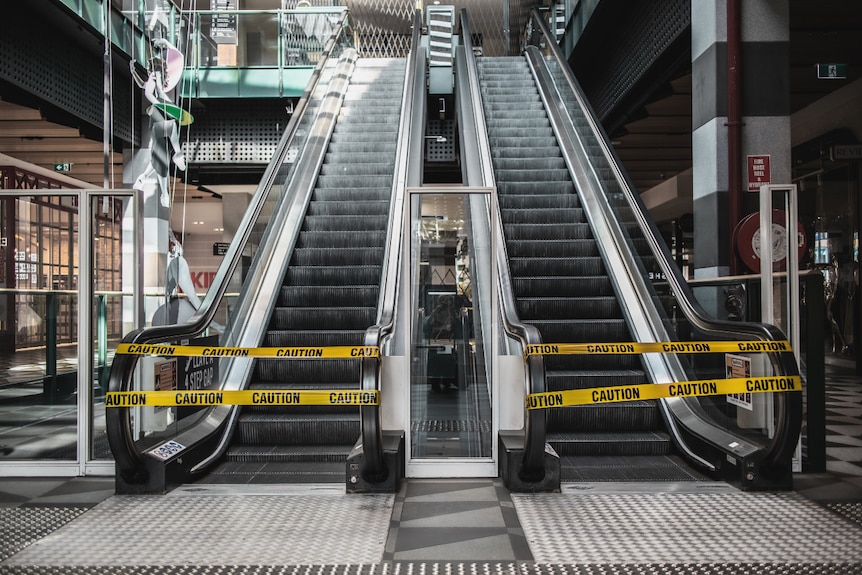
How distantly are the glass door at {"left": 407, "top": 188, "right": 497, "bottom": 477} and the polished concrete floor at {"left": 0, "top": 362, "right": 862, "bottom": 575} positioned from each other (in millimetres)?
403

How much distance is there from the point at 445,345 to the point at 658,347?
4.34ft

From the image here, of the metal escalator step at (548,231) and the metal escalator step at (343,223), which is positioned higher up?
the metal escalator step at (343,223)

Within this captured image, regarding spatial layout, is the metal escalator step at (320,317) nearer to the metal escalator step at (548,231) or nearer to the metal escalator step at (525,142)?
the metal escalator step at (548,231)

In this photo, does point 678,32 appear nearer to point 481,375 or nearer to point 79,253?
point 481,375

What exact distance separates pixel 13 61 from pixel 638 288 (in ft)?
22.7

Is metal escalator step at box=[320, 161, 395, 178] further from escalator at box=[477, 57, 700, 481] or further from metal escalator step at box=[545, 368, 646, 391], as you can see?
metal escalator step at box=[545, 368, 646, 391]

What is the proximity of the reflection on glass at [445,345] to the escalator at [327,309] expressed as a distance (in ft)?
2.02

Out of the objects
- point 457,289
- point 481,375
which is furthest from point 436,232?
point 481,375

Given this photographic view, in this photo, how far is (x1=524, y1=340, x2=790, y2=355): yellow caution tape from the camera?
11.3ft

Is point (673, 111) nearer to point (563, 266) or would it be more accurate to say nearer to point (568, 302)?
point (563, 266)

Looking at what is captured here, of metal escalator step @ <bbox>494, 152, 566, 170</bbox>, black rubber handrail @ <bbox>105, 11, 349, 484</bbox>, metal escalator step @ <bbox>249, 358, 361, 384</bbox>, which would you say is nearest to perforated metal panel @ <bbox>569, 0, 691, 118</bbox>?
metal escalator step @ <bbox>494, 152, 566, 170</bbox>

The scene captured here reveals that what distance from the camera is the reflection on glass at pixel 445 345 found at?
412 centimetres

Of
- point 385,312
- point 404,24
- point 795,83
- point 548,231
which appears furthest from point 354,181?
point 404,24

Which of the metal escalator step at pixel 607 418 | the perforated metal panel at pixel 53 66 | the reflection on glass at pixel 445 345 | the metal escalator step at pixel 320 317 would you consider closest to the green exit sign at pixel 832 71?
the metal escalator step at pixel 607 418
